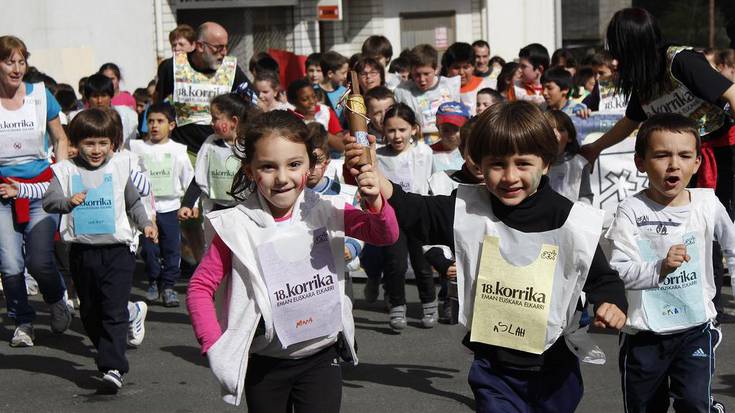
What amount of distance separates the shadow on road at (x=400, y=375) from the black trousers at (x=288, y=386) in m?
2.32

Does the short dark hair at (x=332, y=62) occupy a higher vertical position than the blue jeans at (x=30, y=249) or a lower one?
higher

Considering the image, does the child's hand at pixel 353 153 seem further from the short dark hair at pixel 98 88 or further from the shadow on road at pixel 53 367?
the short dark hair at pixel 98 88

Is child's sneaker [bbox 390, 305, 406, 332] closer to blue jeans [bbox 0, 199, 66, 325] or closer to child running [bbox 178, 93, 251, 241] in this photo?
child running [bbox 178, 93, 251, 241]

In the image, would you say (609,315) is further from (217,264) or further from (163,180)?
(163,180)

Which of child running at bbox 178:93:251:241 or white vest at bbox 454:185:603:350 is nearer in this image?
white vest at bbox 454:185:603:350

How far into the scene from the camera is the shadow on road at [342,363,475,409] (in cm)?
704

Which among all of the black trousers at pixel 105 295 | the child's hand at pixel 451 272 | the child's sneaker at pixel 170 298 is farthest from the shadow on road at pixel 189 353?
the child's hand at pixel 451 272

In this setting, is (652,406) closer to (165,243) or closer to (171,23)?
A: (165,243)

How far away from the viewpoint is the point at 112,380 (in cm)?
697

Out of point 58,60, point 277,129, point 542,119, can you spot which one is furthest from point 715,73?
point 58,60

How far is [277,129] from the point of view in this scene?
4449mm

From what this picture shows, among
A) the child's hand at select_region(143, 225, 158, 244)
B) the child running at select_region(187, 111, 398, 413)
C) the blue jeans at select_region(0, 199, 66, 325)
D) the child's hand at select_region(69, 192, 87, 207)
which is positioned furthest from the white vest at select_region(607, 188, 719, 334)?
the blue jeans at select_region(0, 199, 66, 325)

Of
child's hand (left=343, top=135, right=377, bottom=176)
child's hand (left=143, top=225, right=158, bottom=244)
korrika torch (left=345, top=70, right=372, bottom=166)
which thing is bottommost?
child's hand (left=143, top=225, right=158, bottom=244)

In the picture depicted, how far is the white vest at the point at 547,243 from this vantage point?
4.23 meters
